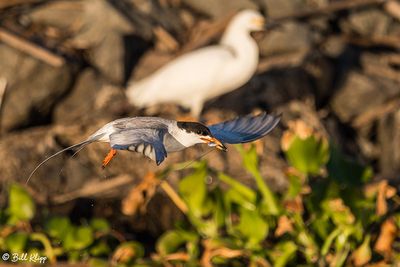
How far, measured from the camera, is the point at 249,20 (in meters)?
11.3

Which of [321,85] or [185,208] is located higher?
[185,208]

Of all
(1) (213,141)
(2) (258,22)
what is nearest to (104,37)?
(2) (258,22)

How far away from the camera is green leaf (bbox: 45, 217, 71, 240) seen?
6555 mm

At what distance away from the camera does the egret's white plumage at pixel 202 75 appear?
422 inches

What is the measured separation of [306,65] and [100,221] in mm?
5350

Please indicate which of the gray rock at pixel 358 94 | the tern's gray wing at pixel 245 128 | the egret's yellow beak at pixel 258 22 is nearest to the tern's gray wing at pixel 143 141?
the tern's gray wing at pixel 245 128

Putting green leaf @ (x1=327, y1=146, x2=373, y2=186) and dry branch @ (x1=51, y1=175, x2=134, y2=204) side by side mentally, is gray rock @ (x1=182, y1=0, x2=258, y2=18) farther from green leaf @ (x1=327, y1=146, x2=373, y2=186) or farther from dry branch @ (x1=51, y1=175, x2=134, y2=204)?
green leaf @ (x1=327, y1=146, x2=373, y2=186)

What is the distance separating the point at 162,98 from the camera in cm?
1084

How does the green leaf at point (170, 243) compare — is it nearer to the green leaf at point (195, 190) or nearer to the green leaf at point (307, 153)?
the green leaf at point (195, 190)

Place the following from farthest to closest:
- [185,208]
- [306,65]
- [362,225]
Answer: [306,65]
[185,208]
[362,225]

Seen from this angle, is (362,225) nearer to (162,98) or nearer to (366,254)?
(366,254)

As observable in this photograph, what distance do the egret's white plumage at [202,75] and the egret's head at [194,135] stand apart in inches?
277

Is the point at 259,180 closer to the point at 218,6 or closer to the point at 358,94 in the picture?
the point at 358,94

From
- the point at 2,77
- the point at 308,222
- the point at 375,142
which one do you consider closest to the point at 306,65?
the point at 375,142
